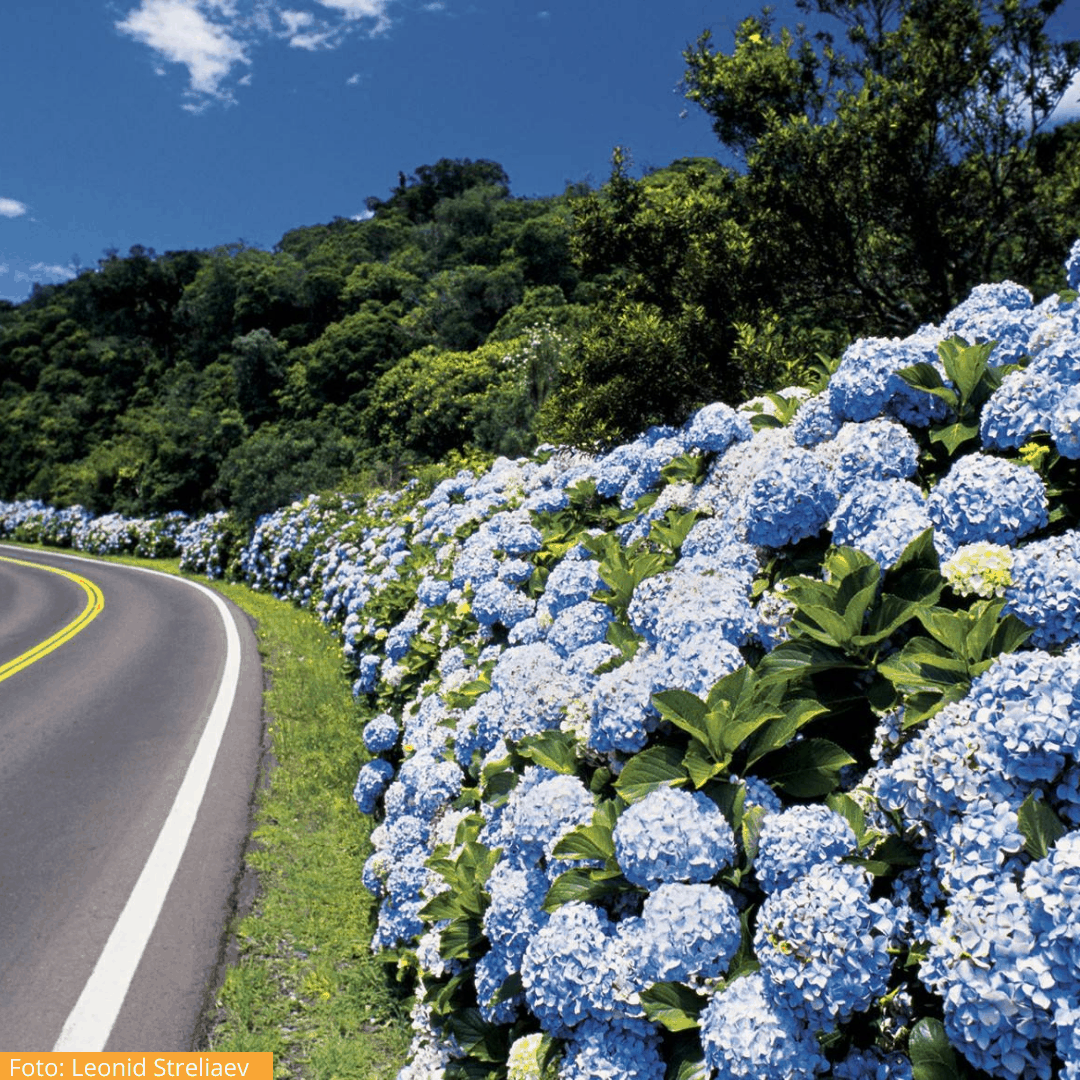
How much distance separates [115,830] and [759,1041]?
17.9ft

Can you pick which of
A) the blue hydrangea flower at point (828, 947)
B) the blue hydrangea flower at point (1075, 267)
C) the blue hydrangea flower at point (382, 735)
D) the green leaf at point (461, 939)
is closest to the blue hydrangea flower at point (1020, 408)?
the blue hydrangea flower at point (1075, 267)

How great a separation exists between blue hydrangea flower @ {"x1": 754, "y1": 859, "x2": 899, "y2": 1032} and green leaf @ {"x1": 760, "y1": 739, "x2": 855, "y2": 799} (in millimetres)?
324

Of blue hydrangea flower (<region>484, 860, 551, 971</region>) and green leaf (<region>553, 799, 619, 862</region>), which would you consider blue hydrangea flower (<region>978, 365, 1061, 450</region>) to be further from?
blue hydrangea flower (<region>484, 860, 551, 971</region>)

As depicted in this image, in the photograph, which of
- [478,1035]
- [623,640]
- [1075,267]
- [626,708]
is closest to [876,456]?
[1075,267]

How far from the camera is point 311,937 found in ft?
14.6

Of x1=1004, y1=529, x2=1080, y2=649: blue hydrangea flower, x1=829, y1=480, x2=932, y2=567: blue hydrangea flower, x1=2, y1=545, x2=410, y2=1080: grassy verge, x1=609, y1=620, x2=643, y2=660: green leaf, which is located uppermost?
x1=829, y1=480, x2=932, y2=567: blue hydrangea flower

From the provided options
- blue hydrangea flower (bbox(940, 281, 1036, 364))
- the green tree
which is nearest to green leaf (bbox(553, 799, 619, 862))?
blue hydrangea flower (bbox(940, 281, 1036, 364))

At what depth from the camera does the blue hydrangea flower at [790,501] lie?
9.15 ft

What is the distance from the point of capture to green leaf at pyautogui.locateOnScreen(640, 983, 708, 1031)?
187cm

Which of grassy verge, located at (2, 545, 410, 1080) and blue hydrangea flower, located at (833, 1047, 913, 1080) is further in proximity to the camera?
grassy verge, located at (2, 545, 410, 1080)

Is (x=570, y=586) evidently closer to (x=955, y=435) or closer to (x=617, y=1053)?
(x=955, y=435)

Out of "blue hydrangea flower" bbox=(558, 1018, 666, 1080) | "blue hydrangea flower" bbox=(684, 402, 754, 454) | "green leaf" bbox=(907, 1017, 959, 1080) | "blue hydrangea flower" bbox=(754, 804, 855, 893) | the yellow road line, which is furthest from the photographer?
the yellow road line

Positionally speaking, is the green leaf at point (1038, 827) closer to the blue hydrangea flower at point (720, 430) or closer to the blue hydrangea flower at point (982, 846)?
the blue hydrangea flower at point (982, 846)

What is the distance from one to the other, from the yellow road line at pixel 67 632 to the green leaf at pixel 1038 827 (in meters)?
11.6
